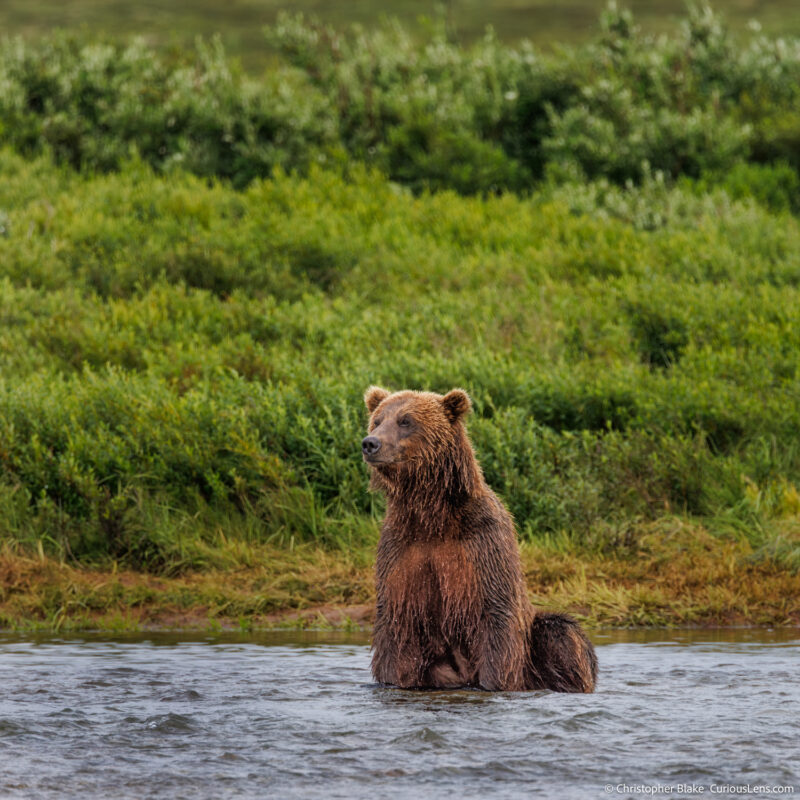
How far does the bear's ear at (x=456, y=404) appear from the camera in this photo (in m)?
7.04

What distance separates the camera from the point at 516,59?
23.9 m

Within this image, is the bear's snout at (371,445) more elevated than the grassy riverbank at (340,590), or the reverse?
the bear's snout at (371,445)

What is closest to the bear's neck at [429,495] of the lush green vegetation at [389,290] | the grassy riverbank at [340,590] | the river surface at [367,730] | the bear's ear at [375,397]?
the bear's ear at [375,397]

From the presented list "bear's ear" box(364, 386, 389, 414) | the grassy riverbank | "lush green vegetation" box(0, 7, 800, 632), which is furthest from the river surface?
"lush green vegetation" box(0, 7, 800, 632)

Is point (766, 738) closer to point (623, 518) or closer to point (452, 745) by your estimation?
point (452, 745)

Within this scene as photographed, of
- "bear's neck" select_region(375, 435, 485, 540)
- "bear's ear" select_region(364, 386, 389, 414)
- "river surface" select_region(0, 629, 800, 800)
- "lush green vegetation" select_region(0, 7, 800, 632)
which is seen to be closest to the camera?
"river surface" select_region(0, 629, 800, 800)

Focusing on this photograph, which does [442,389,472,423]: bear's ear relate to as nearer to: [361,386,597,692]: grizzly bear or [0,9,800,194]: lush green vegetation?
[361,386,597,692]: grizzly bear

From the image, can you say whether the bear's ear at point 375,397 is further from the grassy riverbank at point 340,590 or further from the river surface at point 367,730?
the grassy riverbank at point 340,590

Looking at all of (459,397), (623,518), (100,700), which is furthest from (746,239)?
(100,700)

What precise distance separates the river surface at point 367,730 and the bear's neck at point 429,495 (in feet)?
2.78

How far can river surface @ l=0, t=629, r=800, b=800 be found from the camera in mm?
5242

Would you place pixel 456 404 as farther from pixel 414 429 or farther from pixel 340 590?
pixel 340 590

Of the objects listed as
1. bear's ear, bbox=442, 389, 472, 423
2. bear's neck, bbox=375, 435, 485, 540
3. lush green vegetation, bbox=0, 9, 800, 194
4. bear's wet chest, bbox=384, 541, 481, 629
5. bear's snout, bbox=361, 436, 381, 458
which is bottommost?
bear's wet chest, bbox=384, 541, 481, 629

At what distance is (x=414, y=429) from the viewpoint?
22.6 ft
